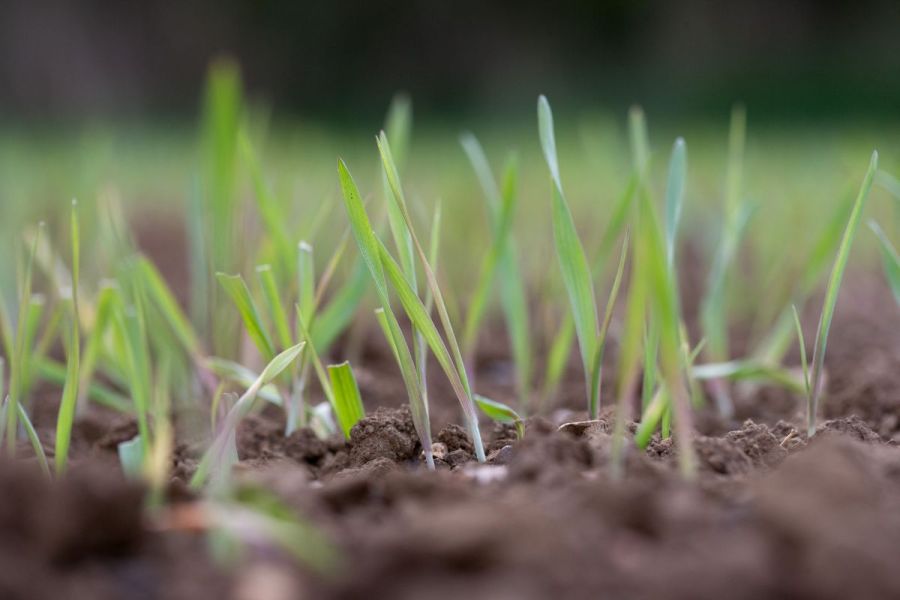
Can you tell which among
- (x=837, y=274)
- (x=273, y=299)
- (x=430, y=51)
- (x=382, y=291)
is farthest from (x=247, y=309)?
(x=430, y=51)

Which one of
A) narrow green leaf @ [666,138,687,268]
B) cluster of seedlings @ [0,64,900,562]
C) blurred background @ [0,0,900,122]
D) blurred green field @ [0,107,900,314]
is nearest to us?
cluster of seedlings @ [0,64,900,562]

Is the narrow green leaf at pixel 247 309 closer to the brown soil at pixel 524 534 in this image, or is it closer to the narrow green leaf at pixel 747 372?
the brown soil at pixel 524 534

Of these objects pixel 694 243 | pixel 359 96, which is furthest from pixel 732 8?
pixel 694 243

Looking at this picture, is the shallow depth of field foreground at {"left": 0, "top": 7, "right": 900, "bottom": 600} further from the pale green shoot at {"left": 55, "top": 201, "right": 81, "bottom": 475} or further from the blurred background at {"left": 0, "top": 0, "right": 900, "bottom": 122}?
the blurred background at {"left": 0, "top": 0, "right": 900, "bottom": 122}

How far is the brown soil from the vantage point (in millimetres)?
491

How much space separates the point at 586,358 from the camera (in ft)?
→ 2.90

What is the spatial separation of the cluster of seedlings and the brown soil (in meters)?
0.03

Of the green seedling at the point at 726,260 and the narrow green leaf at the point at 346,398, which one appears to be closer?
the narrow green leaf at the point at 346,398

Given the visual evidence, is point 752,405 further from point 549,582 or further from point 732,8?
point 732,8

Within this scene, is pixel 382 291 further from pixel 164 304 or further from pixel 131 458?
pixel 164 304

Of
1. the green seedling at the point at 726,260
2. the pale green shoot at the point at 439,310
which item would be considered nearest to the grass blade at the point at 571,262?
the pale green shoot at the point at 439,310

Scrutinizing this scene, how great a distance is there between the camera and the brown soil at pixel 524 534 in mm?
491

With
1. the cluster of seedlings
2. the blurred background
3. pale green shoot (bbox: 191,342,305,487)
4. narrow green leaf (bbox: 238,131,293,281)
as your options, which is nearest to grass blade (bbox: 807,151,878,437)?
the cluster of seedlings

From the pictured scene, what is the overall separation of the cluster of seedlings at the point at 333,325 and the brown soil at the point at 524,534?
0.03 meters
